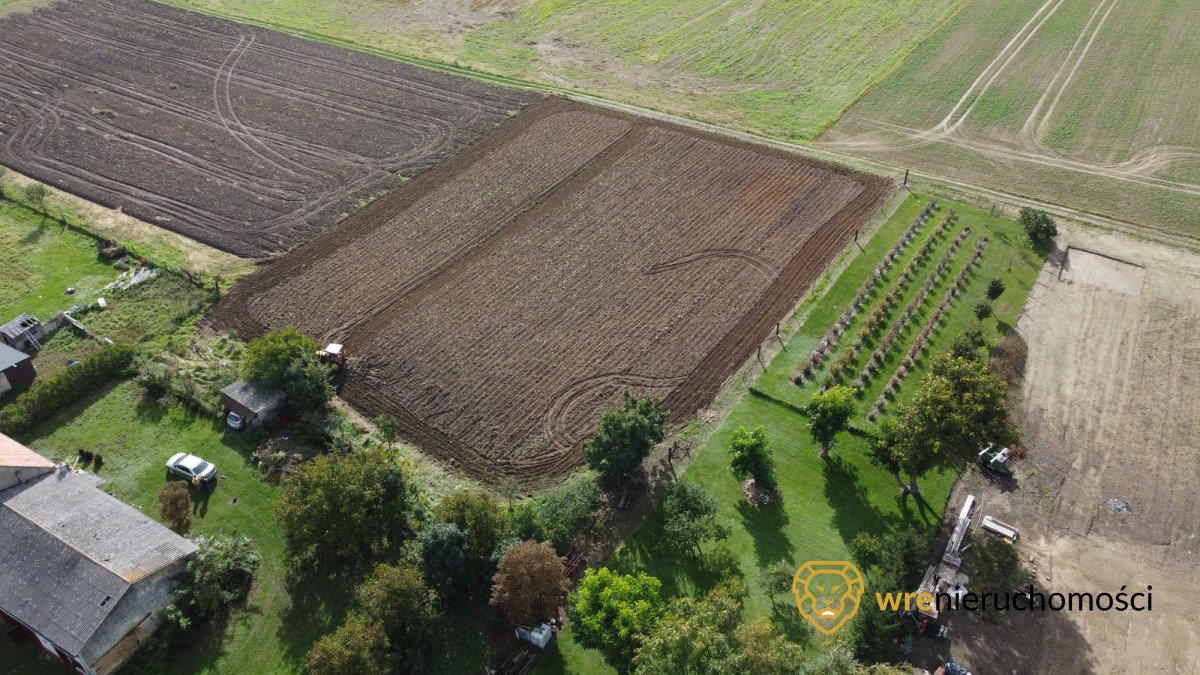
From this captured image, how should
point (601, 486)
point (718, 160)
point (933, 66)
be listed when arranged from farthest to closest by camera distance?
1. point (933, 66)
2. point (718, 160)
3. point (601, 486)

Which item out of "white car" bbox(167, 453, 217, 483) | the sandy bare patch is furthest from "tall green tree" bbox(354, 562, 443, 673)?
the sandy bare patch

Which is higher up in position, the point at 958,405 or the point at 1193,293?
the point at 958,405

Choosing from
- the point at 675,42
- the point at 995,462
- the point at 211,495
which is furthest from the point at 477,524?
the point at 675,42

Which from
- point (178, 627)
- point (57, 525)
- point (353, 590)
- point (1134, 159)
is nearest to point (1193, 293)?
point (1134, 159)

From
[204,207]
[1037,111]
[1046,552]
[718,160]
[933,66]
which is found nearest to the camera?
[1046,552]

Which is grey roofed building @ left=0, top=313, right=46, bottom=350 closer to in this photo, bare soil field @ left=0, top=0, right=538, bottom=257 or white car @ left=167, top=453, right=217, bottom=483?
bare soil field @ left=0, top=0, right=538, bottom=257

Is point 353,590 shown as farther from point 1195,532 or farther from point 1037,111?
point 1037,111

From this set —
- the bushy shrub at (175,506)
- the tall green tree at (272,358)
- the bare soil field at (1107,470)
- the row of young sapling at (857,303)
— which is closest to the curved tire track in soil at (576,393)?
the row of young sapling at (857,303)
